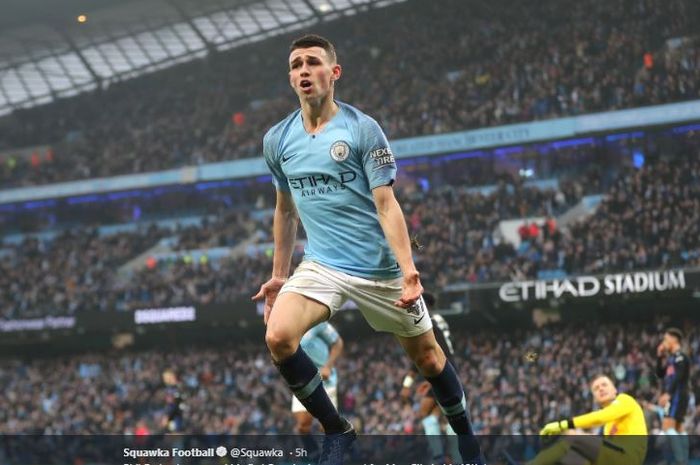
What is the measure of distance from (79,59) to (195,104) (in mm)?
6293

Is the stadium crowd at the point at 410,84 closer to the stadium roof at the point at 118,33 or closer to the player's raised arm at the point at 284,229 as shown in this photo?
the stadium roof at the point at 118,33

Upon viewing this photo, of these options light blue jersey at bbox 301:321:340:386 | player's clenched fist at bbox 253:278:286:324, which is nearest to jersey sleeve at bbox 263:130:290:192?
player's clenched fist at bbox 253:278:286:324

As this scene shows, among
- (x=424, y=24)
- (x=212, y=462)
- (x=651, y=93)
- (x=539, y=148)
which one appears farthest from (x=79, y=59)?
(x=212, y=462)

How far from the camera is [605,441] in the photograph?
8500 millimetres

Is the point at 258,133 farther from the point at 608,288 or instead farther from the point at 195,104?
the point at 608,288

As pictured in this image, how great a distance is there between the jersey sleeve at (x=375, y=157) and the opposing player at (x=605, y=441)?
2.71m

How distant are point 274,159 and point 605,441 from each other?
3554 millimetres

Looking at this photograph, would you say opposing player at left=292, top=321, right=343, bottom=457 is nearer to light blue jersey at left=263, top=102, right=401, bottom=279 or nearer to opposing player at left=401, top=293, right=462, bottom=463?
opposing player at left=401, top=293, right=462, bottom=463

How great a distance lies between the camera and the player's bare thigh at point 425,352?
7008mm

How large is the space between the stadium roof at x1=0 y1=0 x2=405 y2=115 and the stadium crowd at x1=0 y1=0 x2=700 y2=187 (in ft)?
2.24

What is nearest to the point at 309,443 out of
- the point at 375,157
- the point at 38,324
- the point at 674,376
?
the point at 375,157

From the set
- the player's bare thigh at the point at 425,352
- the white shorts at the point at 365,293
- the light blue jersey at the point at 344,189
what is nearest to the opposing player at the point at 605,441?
the player's bare thigh at the point at 425,352

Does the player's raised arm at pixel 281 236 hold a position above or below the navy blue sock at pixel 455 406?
above

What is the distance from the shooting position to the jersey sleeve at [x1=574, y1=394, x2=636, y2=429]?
9242 millimetres
